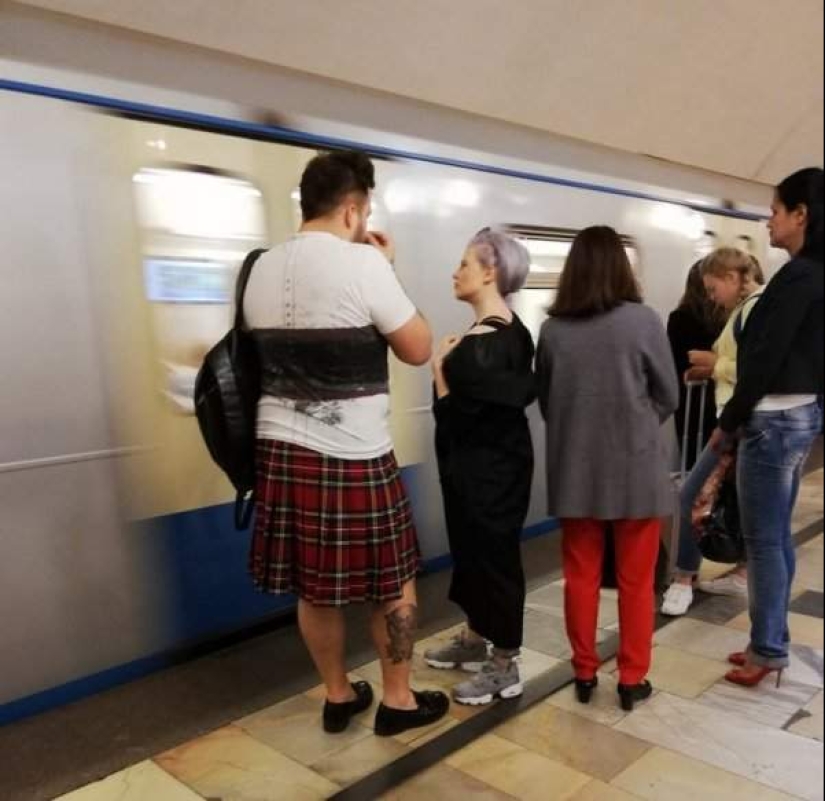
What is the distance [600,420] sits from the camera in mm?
2008

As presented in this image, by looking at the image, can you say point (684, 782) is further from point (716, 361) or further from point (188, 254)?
point (188, 254)

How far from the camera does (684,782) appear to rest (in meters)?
1.87

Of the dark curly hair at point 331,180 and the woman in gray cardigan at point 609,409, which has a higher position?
the dark curly hair at point 331,180

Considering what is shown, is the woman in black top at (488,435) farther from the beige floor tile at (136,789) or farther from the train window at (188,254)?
the beige floor tile at (136,789)

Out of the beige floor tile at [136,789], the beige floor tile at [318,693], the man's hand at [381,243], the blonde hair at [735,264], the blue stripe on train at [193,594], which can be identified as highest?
the man's hand at [381,243]

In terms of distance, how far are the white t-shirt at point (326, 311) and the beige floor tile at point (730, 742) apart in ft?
3.76

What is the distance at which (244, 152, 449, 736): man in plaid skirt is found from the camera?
70.6 inches

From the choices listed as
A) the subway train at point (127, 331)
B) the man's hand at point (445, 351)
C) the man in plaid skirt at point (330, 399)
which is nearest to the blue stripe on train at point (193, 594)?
the subway train at point (127, 331)

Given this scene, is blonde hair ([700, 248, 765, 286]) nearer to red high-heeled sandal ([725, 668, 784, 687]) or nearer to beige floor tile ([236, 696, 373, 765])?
red high-heeled sandal ([725, 668, 784, 687])

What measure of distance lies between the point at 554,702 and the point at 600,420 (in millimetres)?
924

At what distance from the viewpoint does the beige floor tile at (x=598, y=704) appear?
219cm

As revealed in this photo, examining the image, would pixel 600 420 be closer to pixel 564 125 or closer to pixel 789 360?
pixel 789 360

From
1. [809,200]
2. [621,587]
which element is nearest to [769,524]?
[621,587]

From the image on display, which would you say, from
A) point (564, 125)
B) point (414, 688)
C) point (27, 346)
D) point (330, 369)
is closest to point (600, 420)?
point (330, 369)
